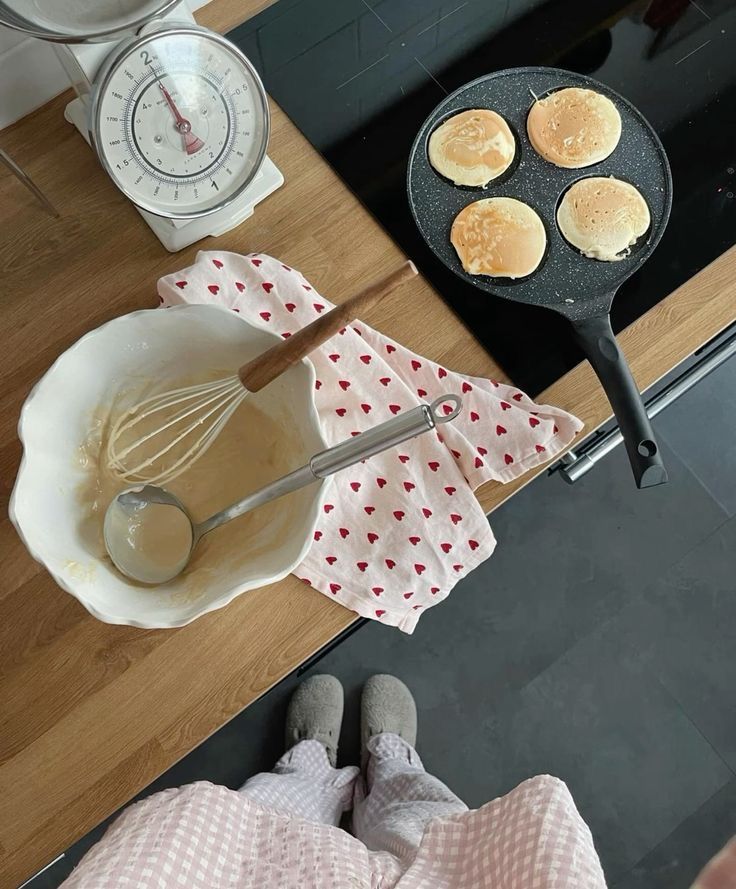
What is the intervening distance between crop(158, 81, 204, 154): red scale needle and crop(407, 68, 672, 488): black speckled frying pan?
0.74ft

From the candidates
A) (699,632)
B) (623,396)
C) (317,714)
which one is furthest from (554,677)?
(623,396)

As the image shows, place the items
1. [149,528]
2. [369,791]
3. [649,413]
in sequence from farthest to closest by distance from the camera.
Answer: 1. [369,791]
2. [649,413]
3. [149,528]

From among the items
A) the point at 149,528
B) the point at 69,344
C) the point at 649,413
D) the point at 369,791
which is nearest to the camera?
the point at 149,528

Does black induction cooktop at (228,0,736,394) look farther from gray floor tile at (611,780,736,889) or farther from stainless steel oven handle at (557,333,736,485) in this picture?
gray floor tile at (611,780,736,889)

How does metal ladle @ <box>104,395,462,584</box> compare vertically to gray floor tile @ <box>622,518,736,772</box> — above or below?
above

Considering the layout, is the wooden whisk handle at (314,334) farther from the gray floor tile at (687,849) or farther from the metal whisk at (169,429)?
the gray floor tile at (687,849)

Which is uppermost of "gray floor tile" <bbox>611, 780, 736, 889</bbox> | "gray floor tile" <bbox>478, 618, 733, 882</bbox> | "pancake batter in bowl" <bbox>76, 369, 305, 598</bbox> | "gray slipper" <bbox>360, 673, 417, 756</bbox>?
"pancake batter in bowl" <bbox>76, 369, 305, 598</bbox>

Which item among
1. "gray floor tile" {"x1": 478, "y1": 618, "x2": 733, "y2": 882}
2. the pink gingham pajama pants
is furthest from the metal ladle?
"gray floor tile" {"x1": 478, "y1": 618, "x2": 733, "y2": 882}

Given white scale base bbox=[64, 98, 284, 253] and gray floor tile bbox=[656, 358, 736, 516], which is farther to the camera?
gray floor tile bbox=[656, 358, 736, 516]

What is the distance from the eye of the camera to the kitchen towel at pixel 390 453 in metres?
0.72

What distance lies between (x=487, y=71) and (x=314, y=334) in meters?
0.45

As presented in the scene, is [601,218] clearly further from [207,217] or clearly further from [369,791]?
[369,791]

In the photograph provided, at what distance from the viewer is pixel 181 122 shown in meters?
0.64

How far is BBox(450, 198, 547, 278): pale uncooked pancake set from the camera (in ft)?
2.53
